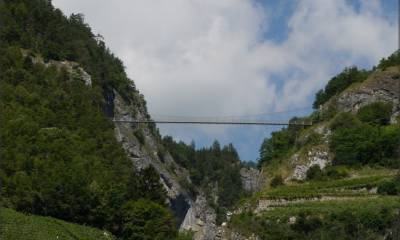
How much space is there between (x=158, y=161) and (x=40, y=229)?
66.3 m

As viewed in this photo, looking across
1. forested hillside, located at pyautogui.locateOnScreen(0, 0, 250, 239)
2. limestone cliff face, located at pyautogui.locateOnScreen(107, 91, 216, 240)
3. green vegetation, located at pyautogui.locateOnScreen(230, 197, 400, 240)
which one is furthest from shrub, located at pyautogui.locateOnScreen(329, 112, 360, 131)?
limestone cliff face, located at pyautogui.locateOnScreen(107, 91, 216, 240)

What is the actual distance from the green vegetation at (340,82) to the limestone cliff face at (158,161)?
2256 centimetres

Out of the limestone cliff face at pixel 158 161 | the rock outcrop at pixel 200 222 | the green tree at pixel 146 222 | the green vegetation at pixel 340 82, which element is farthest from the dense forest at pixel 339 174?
the rock outcrop at pixel 200 222

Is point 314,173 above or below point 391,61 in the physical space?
below

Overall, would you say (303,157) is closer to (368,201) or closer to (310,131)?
(310,131)

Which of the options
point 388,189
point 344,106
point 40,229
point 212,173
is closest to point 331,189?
point 388,189

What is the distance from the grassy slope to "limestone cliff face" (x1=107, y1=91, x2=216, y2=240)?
39.5 meters

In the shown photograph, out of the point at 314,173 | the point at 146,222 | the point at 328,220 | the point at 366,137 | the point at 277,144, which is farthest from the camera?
the point at 277,144

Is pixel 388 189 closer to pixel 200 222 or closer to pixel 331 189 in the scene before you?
pixel 331 189

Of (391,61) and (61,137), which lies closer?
(61,137)

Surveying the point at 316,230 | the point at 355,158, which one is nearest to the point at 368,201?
the point at 316,230

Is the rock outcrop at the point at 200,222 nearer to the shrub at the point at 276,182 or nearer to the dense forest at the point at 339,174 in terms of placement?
the dense forest at the point at 339,174

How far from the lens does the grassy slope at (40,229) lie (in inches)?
2025

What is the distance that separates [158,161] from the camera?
12275 cm
